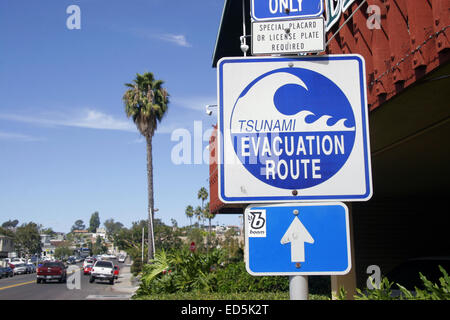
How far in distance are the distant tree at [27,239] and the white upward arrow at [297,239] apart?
11007cm

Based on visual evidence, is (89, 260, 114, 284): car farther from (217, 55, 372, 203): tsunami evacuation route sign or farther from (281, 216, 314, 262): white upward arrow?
(281, 216, 314, 262): white upward arrow

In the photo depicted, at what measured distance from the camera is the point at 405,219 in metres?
16.1

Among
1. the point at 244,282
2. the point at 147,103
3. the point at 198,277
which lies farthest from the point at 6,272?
the point at 244,282

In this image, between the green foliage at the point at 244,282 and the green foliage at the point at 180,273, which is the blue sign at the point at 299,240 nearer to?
the green foliage at the point at 244,282

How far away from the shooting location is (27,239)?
99.4 meters

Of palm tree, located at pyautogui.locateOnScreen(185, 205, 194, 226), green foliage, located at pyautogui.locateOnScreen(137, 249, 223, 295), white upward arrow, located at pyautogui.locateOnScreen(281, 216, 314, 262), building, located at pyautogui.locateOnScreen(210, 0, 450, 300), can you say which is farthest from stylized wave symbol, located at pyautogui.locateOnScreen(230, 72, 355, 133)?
palm tree, located at pyautogui.locateOnScreen(185, 205, 194, 226)

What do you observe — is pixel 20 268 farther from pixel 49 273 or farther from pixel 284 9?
pixel 284 9

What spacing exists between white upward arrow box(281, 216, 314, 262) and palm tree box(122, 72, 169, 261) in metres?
31.3

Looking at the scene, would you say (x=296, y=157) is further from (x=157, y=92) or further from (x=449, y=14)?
(x=157, y=92)

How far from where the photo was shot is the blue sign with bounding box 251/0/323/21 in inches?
83.7

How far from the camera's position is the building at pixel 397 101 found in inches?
218

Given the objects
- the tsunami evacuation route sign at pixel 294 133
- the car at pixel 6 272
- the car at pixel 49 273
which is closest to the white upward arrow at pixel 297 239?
the tsunami evacuation route sign at pixel 294 133

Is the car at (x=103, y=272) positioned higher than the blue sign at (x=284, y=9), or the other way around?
the blue sign at (x=284, y=9)
